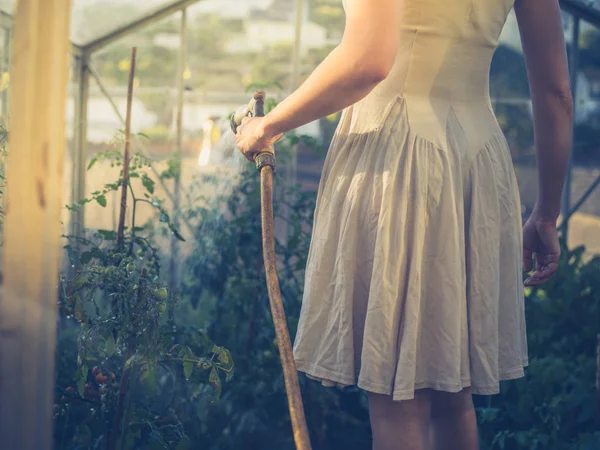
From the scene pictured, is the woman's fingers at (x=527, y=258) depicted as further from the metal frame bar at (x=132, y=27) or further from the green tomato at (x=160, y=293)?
the metal frame bar at (x=132, y=27)

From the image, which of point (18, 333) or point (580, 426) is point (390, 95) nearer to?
point (18, 333)

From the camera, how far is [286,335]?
1643 mm

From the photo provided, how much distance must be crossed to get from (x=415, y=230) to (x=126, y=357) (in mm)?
943

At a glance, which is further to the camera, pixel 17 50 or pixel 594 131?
pixel 594 131

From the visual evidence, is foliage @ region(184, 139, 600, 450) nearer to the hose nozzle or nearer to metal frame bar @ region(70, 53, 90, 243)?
metal frame bar @ region(70, 53, 90, 243)

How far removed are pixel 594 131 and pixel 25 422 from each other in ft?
13.8

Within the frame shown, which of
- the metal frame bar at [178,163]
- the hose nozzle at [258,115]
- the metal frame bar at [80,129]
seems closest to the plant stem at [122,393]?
the hose nozzle at [258,115]

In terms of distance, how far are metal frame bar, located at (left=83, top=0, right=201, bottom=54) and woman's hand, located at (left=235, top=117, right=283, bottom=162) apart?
2243mm

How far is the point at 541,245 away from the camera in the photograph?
2.15m

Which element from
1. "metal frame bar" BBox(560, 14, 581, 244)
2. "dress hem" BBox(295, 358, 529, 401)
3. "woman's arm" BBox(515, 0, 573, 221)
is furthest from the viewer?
"metal frame bar" BBox(560, 14, 581, 244)

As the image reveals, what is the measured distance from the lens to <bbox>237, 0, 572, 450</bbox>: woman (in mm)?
1665

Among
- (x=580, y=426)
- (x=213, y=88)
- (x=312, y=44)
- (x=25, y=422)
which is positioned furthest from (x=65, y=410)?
(x=213, y=88)

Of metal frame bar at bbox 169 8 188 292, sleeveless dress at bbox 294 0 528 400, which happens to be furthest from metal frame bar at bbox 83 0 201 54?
sleeveless dress at bbox 294 0 528 400

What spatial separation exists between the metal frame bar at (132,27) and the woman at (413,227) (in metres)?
2.30
